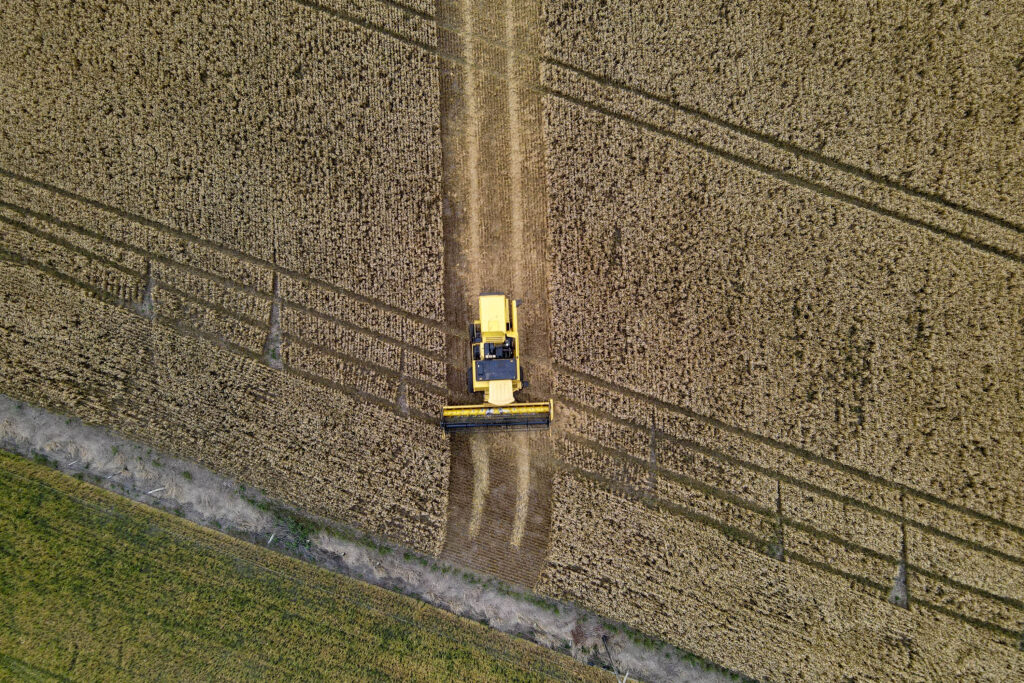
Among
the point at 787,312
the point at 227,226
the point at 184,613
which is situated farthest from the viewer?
the point at 227,226

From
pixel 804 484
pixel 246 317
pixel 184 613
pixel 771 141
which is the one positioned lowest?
pixel 184 613

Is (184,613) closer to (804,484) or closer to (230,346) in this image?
(230,346)

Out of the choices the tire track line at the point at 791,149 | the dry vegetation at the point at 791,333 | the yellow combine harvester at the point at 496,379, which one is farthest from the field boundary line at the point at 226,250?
the tire track line at the point at 791,149

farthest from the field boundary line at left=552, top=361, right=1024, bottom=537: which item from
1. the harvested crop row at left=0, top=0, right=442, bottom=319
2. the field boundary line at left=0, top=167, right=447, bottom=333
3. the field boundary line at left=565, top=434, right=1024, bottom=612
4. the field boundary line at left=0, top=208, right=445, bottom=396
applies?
the harvested crop row at left=0, top=0, right=442, bottom=319

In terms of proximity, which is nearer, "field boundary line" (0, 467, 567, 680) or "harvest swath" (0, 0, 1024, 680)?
"field boundary line" (0, 467, 567, 680)

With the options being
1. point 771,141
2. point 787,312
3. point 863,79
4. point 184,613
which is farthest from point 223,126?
point 863,79

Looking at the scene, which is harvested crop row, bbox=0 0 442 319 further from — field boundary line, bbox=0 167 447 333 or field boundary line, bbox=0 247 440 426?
field boundary line, bbox=0 247 440 426
